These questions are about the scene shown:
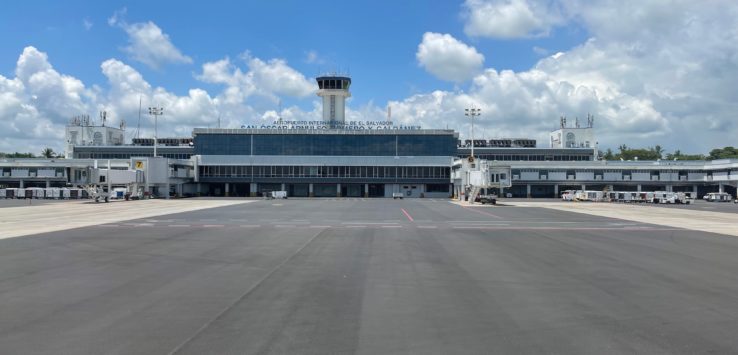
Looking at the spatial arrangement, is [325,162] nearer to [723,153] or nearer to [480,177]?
[480,177]

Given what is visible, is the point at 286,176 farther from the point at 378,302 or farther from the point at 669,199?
the point at 378,302

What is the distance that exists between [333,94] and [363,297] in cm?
12916

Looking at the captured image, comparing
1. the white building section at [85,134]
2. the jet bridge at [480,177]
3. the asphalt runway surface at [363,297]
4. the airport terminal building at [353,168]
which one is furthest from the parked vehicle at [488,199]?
the white building section at [85,134]

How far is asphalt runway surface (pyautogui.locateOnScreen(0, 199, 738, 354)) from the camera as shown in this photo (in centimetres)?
1027

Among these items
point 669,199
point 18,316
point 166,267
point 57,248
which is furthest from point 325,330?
point 669,199

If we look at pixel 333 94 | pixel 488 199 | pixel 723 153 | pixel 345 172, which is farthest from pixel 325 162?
pixel 723 153

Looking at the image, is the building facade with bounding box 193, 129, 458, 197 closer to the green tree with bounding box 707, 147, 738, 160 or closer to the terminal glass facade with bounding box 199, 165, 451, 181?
the terminal glass facade with bounding box 199, 165, 451, 181

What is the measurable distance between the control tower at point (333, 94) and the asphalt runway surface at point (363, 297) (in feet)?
376

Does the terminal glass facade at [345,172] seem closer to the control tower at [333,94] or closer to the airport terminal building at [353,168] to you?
the airport terminal building at [353,168]

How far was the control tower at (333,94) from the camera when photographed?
140500mm

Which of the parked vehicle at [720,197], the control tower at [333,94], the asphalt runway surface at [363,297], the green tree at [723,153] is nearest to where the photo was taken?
the asphalt runway surface at [363,297]

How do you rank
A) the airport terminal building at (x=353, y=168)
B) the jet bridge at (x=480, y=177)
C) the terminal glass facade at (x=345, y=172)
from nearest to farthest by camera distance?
the jet bridge at (x=480, y=177) < the airport terminal building at (x=353, y=168) < the terminal glass facade at (x=345, y=172)

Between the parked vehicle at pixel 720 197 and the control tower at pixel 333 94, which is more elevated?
the control tower at pixel 333 94

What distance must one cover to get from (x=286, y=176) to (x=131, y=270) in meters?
109
